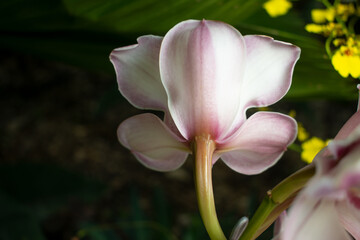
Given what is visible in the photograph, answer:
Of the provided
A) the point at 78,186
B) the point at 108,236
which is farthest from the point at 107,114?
the point at 108,236

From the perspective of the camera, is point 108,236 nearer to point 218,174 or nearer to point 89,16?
point 218,174

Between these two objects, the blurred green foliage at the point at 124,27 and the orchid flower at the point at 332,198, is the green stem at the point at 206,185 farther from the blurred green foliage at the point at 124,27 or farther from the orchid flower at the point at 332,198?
the blurred green foliage at the point at 124,27

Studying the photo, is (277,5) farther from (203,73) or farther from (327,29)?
(203,73)

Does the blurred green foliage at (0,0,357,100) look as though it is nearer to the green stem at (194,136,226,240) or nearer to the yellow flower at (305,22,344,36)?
the yellow flower at (305,22,344,36)

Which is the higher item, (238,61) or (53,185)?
(238,61)

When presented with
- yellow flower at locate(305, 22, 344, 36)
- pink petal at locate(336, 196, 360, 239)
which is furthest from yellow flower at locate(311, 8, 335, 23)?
pink petal at locate(336, 196, 360, 239)

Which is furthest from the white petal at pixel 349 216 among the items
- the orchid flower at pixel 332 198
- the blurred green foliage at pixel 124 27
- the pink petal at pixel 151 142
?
the blurred green foliage at pixel 124 27
